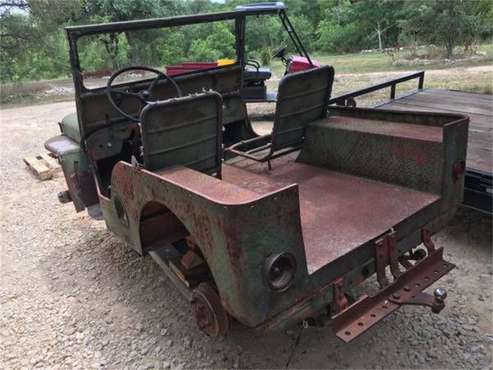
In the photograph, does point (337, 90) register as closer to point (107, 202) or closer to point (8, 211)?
point (8, 211)

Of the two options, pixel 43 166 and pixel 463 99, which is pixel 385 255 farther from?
pixel 43 166

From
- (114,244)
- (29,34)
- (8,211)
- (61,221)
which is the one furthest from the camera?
(29,34)

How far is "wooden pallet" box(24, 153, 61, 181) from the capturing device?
6098 mm

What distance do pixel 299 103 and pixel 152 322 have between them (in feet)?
5.74

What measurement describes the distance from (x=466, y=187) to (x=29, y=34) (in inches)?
569

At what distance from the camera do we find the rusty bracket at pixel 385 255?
2.41m

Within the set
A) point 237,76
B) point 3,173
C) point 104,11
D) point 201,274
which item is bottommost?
point 3,173

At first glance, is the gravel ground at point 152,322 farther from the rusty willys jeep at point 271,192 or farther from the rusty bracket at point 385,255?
the rusty bracket at point 385,255

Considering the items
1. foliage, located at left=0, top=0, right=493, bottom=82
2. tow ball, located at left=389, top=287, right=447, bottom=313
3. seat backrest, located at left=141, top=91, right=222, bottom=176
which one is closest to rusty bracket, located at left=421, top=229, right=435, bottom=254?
tow ball, located at left=389, top=287, right=447, bottom=313

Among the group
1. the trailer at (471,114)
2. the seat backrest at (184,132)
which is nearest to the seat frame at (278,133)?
the seat backrest at (184,132)

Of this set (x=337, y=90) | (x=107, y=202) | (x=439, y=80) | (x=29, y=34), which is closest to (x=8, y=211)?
(x=107, y=202)

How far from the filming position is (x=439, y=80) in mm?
10344

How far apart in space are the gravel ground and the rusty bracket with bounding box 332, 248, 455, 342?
443 mm

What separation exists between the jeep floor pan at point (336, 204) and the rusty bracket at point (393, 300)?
0.24 metres
